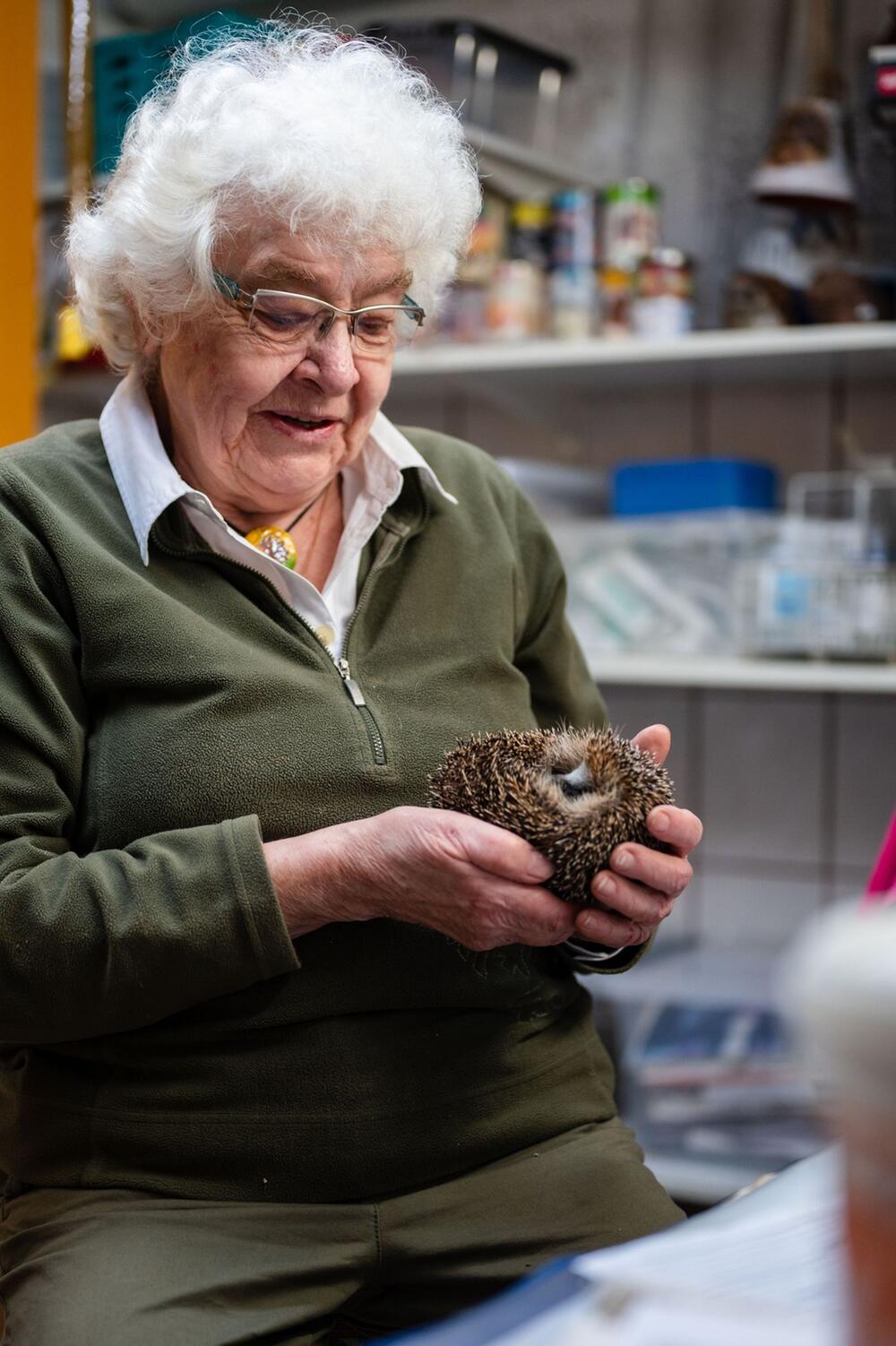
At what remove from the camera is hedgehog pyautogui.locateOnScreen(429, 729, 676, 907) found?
0.92 m

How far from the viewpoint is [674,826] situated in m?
0.93

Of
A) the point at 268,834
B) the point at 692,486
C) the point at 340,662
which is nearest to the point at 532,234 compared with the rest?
the point at 692,486

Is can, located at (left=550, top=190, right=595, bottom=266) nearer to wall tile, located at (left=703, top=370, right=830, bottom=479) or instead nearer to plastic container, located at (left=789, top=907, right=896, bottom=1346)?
wall tile, located at (left=703, top=370, right=830, bottom=479)

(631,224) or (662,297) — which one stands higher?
(631,224)

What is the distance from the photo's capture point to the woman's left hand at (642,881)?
92cm

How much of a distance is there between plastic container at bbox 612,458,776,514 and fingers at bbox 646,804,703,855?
110cm

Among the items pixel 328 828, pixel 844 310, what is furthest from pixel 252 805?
pixel 844 310

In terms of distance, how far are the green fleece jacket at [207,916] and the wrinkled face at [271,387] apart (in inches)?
2.7

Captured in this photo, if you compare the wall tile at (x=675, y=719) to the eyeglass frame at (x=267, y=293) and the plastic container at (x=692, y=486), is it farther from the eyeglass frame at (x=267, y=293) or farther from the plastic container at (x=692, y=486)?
the eyeglass frame at (x=267, y=293)

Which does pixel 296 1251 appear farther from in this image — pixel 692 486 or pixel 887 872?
pixel 692 486

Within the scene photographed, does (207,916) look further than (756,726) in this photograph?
No

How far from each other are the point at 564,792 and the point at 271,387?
415 millimetres

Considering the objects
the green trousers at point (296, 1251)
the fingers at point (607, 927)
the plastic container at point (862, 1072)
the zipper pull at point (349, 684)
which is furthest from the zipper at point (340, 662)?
the plastic container at point (862, 1072)

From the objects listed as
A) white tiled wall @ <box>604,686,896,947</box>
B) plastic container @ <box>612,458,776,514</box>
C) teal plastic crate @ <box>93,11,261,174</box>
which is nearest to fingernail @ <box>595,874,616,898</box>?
plastic container @ <box>612,458,776,514</box>
